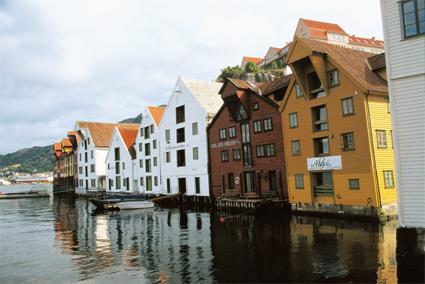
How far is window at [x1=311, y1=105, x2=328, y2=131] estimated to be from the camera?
3238cm

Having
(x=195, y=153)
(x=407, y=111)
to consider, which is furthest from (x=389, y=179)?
(x=195, y=153)

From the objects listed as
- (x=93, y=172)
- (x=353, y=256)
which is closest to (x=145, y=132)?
(x=93, y=172)

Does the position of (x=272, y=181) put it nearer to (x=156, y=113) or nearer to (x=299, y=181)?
(x=299, y=181)

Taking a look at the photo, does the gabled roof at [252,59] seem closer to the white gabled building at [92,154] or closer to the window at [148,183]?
the white gabled building at [92,154]

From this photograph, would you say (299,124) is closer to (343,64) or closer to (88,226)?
(343,64)

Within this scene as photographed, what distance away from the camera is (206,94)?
175 feet

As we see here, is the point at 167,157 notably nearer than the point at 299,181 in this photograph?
No

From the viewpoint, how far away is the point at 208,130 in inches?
1923

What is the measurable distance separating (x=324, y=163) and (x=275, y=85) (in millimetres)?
12427

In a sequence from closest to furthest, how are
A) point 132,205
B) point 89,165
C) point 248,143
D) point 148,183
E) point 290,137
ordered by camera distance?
point 290,137 → point 248,143 → point 132,205 → point 148,183 → point 89,165

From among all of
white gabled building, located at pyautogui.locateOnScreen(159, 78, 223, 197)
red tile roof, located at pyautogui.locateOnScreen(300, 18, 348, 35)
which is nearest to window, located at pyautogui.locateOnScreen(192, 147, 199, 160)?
white gabled building, located at pyautogui.locateOnScreen(159, 78, 223, 197)

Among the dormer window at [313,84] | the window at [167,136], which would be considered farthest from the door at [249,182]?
the window at [167,136]

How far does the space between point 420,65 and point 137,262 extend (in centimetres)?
1659

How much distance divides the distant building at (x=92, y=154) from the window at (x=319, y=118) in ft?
183
